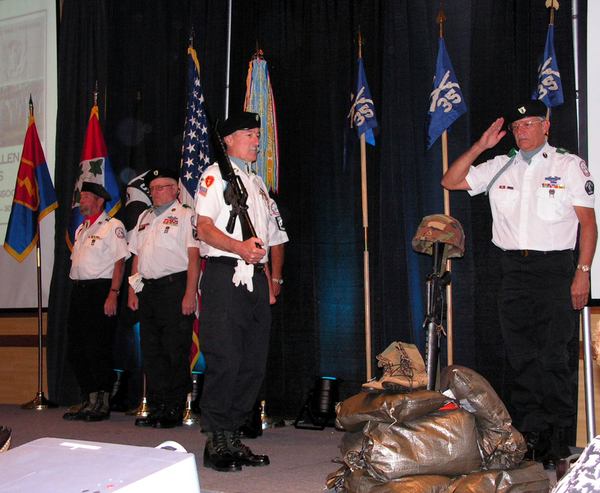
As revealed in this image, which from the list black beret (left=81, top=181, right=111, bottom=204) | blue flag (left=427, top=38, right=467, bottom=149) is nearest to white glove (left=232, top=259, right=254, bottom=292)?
blue flag (left=427, top=38, right=467, bottom=149)

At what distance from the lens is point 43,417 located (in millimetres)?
4504

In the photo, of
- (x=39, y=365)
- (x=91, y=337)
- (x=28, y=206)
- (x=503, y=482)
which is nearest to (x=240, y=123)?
(x=503, y=482)

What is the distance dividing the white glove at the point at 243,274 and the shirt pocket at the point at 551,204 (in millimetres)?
1510

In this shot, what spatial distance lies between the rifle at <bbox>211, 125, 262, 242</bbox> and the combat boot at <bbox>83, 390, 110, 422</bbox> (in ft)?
7.40

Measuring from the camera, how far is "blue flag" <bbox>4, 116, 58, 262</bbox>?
516 centimetres

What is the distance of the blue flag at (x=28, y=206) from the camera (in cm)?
516

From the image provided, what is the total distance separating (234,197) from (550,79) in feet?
6.51

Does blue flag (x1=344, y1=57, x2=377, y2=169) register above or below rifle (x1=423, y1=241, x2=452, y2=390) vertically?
above

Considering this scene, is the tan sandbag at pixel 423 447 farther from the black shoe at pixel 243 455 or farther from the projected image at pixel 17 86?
the projected image at pixel 17 86

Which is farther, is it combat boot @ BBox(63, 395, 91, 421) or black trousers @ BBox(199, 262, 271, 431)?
combat boot @ BBox(63, 395, 91, 421)

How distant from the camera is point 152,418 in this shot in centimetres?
399

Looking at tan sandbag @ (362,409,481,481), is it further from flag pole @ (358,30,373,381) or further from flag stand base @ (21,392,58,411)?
flag stand base @ (21,392,58,411)

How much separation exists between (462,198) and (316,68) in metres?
1.47

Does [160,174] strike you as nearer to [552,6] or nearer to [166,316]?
[166,316]
